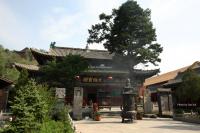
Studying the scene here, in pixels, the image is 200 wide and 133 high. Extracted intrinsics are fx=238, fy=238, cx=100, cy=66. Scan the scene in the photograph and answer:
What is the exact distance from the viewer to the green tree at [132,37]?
89.4 ft

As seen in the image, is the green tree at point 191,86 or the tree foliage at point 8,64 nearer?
the green tree at point 191,86

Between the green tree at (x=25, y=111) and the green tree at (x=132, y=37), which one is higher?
the green tree at (x=132, y=37)

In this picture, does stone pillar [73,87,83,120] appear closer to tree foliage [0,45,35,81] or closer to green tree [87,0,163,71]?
green tree [87,0,163,71]

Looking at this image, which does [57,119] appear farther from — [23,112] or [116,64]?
[116,64]

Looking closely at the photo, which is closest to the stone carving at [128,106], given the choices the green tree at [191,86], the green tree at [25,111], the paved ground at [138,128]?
the paved ground at [138,128]

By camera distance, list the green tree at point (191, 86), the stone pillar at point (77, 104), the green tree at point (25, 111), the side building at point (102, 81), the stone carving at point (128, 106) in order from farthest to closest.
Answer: the side building at point (102, 81) < the stone pillar at point (77, 104) < the green tree at point (191, 86) < the stone carving at point (128, 106) < the green tree at point (25, 111)

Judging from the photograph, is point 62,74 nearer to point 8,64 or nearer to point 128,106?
point 128,106

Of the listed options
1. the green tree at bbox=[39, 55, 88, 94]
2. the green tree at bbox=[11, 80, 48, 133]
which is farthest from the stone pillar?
the green tree at bbox=[11, 80, 48, 133]

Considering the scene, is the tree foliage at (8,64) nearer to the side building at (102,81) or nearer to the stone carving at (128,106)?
the side building at (102,81)

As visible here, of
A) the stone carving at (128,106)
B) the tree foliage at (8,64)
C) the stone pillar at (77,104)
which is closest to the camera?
the stone carving at (128,106)

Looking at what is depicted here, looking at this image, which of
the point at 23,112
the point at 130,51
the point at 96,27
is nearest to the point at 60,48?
the point at 96,27

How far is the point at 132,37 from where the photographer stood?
2744cm

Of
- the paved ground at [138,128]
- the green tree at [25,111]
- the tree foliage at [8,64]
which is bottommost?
the paved ground at [138,128]

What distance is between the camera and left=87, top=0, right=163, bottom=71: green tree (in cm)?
2725
